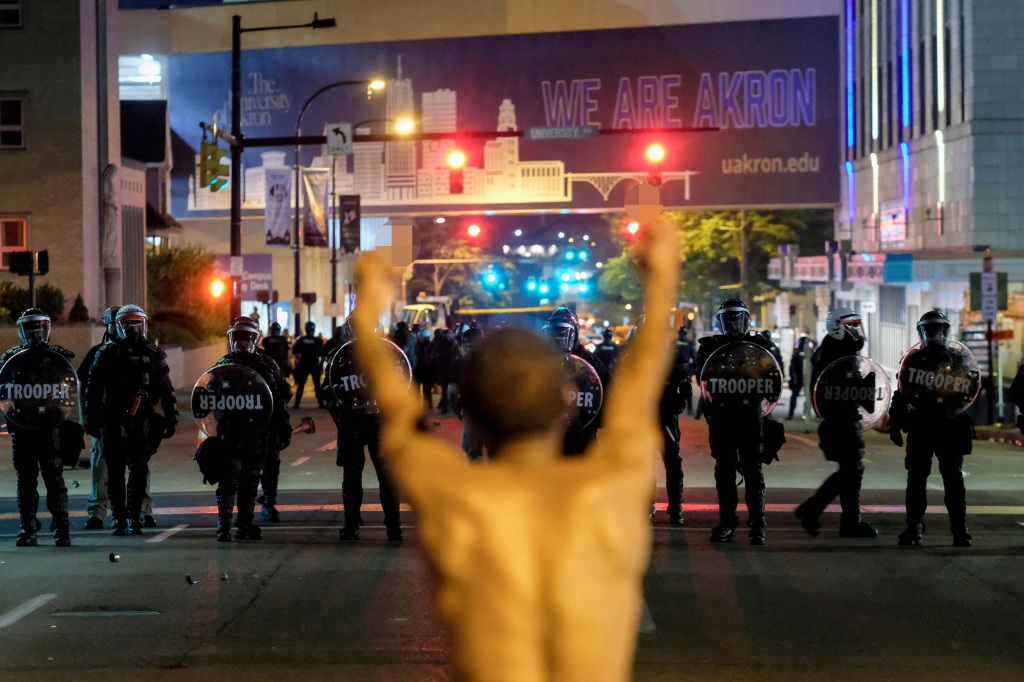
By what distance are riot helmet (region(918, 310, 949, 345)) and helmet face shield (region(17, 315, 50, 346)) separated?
24.3 feet

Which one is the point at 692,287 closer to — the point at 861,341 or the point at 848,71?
the point at 848,71

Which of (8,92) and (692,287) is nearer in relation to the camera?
(8,92)

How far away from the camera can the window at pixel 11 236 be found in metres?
30.6

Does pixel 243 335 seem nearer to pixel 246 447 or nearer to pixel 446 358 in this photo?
pixel 246 447

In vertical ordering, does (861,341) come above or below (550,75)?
below

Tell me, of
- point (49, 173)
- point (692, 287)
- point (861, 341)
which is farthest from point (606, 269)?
point (861, 341)

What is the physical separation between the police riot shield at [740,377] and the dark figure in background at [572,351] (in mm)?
1080

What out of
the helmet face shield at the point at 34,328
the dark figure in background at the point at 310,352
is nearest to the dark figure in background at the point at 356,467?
the helmet face shield at the point at 34,328

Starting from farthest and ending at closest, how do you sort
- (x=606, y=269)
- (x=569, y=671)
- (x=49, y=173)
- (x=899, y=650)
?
(x=606, y=269) → (x=49, y=173) → (x=899, y=650) → (x=569, y=671)

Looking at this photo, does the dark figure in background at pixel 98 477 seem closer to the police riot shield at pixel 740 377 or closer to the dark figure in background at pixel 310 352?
the police riot shield at pixel 740 377

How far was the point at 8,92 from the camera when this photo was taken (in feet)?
99.6

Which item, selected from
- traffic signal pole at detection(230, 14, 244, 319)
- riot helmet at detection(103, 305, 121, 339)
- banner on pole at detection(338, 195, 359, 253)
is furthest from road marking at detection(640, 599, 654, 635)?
banner on pole at detection(338, 195, 359, 253)

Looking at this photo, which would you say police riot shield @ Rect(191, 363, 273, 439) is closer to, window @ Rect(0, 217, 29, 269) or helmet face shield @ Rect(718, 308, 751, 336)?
helmet face shield @ Rect(718, 308, 751, 336)

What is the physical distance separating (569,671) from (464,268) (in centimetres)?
8308
